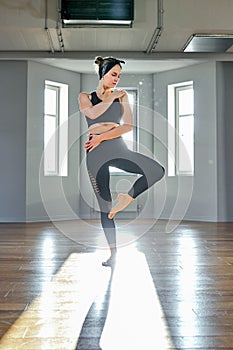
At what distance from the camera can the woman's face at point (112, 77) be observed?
116 inches

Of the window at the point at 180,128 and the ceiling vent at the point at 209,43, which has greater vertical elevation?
the ceiling vent at the point at 209,43

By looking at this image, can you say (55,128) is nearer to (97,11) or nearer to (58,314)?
(97,11)

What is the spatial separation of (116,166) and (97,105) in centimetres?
46

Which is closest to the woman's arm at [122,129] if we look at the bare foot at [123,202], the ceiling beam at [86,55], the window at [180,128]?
the bare foot at [123,202]

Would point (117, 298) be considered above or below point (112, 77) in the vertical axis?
below

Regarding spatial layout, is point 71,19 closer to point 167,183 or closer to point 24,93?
point 24,93

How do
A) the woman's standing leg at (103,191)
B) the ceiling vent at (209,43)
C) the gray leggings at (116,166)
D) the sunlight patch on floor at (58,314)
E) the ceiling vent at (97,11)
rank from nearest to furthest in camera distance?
the sunlight patch on floor at (58,314), the gray leggings at (116,166), the woman's standing leg at (103,191), the ceiling vent at (97,11), the ceiling vent at (209,43)

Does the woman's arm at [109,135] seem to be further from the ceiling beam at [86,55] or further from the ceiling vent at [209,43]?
the ceiling beam at [86,55]

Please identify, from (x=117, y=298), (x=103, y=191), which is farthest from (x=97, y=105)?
(x=117, y=298)

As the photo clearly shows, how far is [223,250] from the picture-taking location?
3865 mm

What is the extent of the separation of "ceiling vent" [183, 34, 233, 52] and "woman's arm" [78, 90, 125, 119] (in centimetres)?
356

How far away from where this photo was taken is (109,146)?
9.37 feet

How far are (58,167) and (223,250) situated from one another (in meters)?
4.53

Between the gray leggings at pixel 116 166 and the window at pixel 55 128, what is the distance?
474 cm
